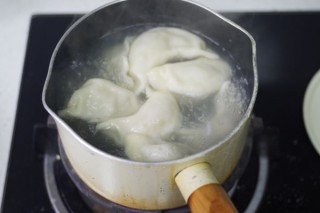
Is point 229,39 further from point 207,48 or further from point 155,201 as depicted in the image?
point 155,201

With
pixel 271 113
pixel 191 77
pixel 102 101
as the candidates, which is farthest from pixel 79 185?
pixel 271 113

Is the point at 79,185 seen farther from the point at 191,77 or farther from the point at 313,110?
the point at 313,110

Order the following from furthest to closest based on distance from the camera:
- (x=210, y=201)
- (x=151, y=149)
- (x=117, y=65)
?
(x=117, y=65) < (x=151, y=149) < (x=210, y=201)

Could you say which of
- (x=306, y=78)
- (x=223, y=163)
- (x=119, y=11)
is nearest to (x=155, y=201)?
(x=223, y=163)

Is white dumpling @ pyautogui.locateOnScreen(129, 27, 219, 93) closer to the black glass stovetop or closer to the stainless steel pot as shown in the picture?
the stainless steel pot

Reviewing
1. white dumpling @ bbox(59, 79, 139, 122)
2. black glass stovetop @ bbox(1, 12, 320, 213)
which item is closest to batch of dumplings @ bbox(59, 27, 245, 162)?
white dumpling @ bbox(59, 79, 139, 122)

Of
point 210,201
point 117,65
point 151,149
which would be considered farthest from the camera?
point 117,65
